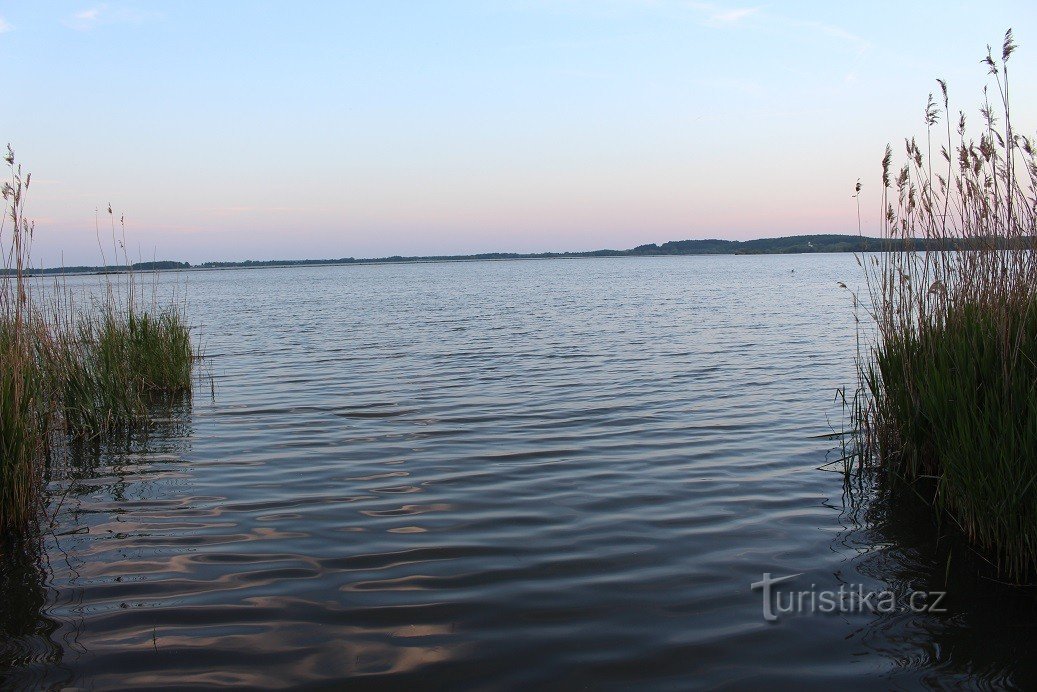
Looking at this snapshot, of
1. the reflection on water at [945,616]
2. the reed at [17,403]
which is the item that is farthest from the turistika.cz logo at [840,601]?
the reed at [17,403]

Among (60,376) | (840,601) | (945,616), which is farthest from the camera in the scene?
(60,376)

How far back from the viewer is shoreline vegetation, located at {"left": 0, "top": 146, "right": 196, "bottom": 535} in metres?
5.45

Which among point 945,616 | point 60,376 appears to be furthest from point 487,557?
point 60,376

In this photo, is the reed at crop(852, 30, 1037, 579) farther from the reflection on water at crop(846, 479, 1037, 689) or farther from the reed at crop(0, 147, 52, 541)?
the reed at crop(0, 147, 52, 541)

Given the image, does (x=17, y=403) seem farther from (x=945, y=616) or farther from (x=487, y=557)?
(x=945, y=616)

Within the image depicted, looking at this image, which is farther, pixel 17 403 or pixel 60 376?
pixel 60 376

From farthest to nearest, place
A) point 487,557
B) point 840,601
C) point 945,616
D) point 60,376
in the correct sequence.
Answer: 1. point 60,376
2. point 487,557
3. point 840,601
4. point 945,616

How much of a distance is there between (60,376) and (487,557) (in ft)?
20.2

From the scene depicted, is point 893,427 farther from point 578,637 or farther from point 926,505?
point 578,637

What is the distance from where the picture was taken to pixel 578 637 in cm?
395

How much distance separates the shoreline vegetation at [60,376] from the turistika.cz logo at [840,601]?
5153mm

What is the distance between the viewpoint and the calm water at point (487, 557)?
373cm

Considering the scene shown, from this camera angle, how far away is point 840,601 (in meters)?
4.34

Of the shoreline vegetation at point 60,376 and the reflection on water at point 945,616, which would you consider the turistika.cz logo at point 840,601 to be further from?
the shoreline vegetation at point 60,376
